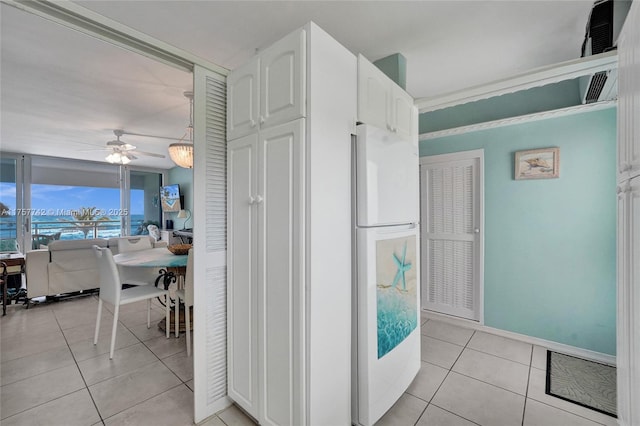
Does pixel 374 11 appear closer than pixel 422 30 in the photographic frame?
Yes

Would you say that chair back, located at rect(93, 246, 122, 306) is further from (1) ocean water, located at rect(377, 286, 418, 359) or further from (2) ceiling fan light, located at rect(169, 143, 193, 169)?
(1) ocean water, located at rect(377, 286, 418, 359)

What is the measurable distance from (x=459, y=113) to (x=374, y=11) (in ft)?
6.46

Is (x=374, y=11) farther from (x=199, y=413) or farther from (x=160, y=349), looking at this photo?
(x=160, y=349)

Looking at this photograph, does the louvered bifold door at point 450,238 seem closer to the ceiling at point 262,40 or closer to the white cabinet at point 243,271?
the ceiling at point 262,40

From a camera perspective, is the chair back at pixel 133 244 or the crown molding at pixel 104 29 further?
the chair back at pixel 133 244

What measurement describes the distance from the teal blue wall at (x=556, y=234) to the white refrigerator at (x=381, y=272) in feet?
5.13

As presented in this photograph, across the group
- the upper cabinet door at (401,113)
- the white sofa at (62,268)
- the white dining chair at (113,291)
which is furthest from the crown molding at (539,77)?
the white sofa at (62,268)

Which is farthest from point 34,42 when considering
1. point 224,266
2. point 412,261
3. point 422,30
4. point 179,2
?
point 412,261

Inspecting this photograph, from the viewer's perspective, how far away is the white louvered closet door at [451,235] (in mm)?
3131

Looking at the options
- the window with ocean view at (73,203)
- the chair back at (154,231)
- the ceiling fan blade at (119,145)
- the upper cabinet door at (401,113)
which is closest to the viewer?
the upper cabinet door at (401,113)

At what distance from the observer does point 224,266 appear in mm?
1830

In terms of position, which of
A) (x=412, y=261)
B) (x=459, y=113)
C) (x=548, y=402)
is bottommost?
(x=548, y=402)

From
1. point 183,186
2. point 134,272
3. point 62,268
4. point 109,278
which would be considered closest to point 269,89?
point 109,278

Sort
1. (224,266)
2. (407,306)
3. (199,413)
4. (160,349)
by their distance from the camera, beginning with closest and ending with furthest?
(199,413), (224,266), (407,306), (160,349)
